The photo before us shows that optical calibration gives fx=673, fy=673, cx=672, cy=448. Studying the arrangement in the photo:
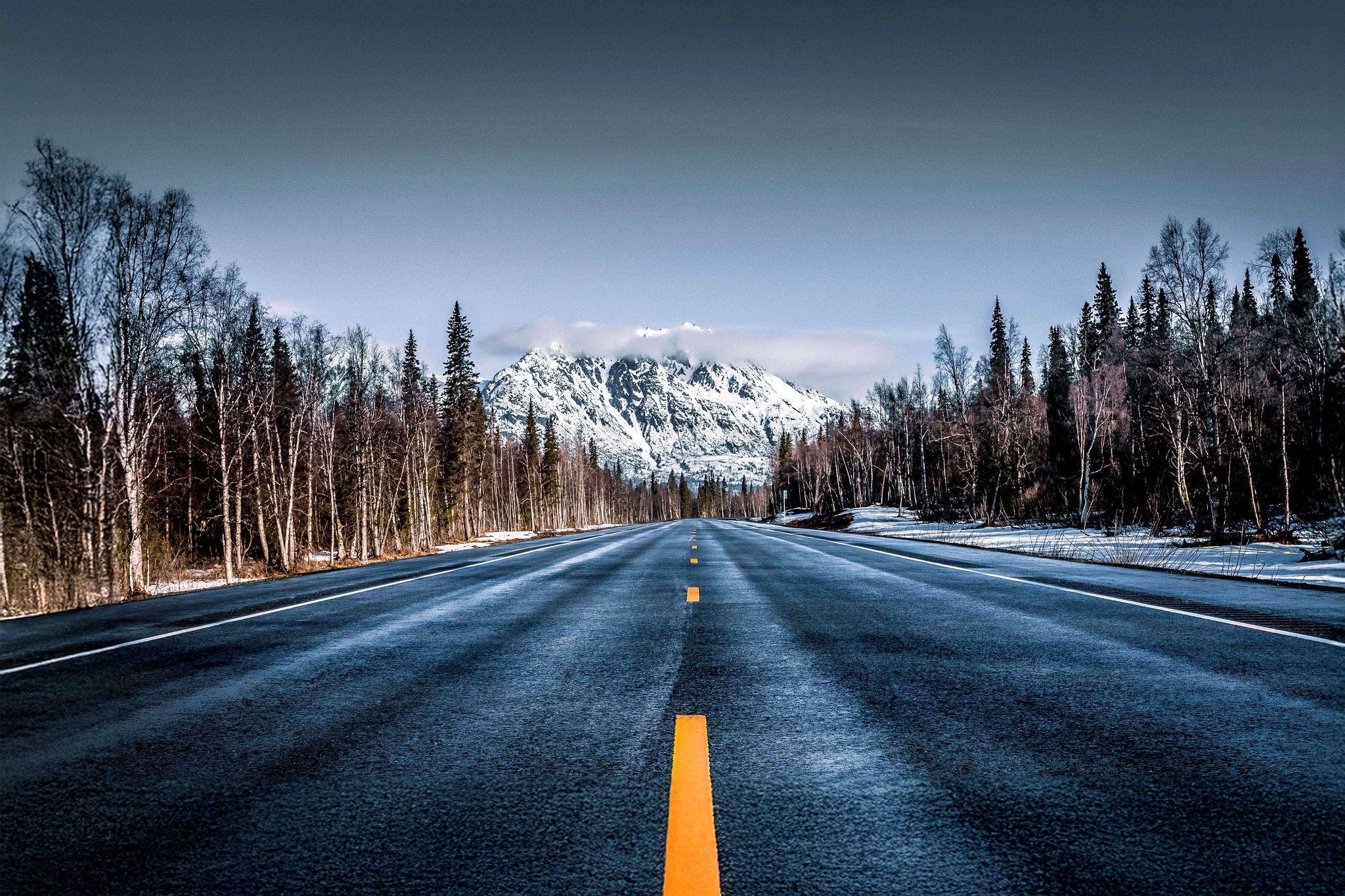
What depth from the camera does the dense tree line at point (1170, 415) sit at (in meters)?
26.3

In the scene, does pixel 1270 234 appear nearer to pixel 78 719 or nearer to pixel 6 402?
pixel 78 719

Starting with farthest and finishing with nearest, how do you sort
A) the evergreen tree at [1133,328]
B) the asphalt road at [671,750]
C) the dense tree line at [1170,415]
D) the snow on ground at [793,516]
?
1. the snow on ground at [793,516]
2. the evergreen tree at [1133,328]
3. the dense tree line at [1170,415]
4. the asphalt road at [671,750]

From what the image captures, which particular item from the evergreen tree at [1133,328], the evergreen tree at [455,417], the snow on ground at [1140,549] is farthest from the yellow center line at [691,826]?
the evergreen tree at [1133,328]

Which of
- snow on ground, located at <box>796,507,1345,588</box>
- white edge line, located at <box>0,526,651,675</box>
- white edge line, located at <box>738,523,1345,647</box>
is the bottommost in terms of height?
snow on ground, located at <box>796,507,1345,588</box>

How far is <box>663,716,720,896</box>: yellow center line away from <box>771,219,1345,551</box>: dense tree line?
1005 inches

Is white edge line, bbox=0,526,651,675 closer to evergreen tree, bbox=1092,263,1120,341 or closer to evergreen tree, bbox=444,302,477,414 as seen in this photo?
evergreen tree, bbox=444,302,477,414

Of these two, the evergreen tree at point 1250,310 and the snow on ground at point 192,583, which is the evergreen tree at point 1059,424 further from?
the snow on ground at point 192,583

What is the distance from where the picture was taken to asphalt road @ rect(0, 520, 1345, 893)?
2123mm

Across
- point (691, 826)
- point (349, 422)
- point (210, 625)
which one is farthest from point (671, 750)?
point (349, 422)

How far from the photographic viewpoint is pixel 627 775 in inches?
113

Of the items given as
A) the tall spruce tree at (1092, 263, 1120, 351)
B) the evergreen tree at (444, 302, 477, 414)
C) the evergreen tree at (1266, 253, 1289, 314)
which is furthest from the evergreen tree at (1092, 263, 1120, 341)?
the evergreen tree at (444, 302, 477, 414)

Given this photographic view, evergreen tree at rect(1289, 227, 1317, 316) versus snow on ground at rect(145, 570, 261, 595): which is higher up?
evergreen tree at rect(1289, 227, 1317, 316)

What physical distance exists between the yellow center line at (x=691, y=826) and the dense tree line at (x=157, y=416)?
15.9m

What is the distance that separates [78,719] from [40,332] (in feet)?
67.6
